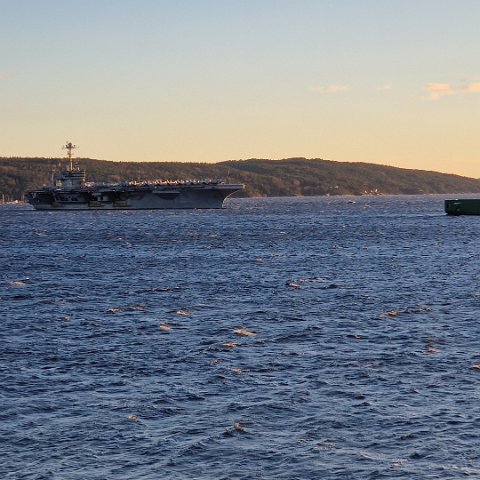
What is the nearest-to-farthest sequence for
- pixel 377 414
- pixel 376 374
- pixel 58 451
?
1. pixel 58 451
2. pixel 377 414
3. pixel 376 374

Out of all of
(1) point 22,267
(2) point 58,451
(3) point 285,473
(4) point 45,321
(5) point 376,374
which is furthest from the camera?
(1) point 22,267

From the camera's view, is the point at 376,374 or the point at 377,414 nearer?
the point at 377,414

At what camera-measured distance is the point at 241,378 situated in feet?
103

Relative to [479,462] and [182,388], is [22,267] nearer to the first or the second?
[182,388]

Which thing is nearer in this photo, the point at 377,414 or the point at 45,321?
the point at 377,414

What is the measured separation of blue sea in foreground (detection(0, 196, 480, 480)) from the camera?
74.6ft

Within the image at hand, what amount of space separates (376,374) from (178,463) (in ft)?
36.7

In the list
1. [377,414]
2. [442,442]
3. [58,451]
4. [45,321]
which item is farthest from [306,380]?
[45,321]

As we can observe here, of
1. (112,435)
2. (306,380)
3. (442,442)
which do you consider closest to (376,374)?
(306,380)

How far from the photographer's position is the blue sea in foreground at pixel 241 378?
2275 cm

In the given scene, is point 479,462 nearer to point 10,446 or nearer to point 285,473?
point 285,473

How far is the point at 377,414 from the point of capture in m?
26.5

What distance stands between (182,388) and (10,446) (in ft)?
24.1

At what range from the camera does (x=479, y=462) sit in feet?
73.0
